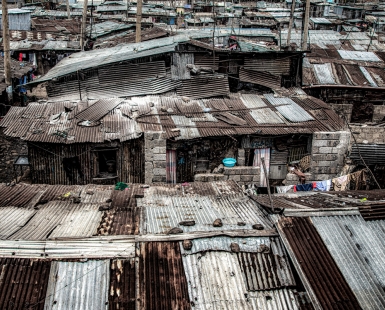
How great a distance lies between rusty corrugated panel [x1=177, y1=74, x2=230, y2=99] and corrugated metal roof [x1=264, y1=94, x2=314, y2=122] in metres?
1.96

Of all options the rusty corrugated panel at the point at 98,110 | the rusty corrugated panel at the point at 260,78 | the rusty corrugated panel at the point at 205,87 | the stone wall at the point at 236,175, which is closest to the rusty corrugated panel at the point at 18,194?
the rusty corrugated panel at the point at 98,110

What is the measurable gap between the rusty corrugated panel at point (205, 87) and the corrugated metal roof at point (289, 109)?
6.44 ft

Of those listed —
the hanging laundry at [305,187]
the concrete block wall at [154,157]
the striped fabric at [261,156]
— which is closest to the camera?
the hanging laundry at [305,187]

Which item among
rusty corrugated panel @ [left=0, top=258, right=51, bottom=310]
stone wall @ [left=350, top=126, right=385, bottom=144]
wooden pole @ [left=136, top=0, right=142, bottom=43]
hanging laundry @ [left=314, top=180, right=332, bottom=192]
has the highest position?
wooden pole @ [left=136, top=0, right=142, bottom=43]

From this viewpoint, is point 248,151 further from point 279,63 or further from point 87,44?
point 87,44

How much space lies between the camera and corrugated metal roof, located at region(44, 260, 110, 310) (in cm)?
561

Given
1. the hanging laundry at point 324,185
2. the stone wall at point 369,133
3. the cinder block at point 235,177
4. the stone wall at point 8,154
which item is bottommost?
the stone wall at point 8,154

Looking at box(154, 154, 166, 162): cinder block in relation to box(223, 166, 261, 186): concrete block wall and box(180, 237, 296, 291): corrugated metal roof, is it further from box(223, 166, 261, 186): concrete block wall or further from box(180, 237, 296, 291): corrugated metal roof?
box(180, 237, 296, 291): corrugated metal roof

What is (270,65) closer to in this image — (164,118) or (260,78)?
(260,78)

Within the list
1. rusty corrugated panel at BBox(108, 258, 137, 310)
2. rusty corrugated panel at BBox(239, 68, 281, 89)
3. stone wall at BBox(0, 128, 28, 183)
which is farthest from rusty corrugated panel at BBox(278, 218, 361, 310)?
stone wall at BBox(0, 128, 28, 183)

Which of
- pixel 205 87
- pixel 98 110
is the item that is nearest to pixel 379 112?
pixel 205 87

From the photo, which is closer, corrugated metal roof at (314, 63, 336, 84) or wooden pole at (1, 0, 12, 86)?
wooden pole at (1, 0, 12, 86)

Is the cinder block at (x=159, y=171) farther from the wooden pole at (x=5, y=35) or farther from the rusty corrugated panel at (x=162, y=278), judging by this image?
the wooden pole at (x=5, y=35)

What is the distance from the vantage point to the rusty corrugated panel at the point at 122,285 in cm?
568
